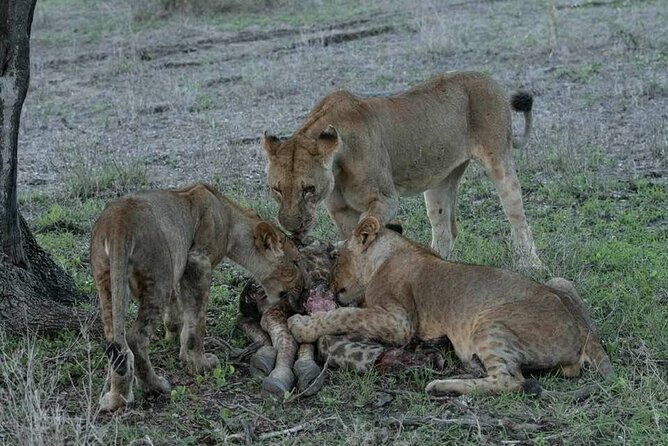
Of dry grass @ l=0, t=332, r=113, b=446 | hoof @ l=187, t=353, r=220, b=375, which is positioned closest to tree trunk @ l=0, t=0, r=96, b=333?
dry grass @ l=0, t=332, r=113, b=446

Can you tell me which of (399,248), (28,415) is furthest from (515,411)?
(28,415)

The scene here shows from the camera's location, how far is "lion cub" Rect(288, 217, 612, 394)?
5711mm

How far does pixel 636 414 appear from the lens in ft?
17.1

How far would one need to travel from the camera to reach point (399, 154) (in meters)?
7.88

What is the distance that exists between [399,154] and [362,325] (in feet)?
6.39

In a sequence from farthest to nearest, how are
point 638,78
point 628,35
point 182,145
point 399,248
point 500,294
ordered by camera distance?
point 628,35
point 638,78
point 182,145
point 399,248
point 500,294

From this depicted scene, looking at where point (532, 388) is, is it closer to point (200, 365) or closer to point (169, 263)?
point (200, 365)

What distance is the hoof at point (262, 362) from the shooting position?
5.98 metres

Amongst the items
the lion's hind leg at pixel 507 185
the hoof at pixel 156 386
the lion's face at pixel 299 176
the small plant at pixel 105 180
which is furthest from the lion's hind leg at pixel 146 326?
the small plant at pixel 105 180

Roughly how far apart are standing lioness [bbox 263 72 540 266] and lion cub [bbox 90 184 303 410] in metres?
0.30

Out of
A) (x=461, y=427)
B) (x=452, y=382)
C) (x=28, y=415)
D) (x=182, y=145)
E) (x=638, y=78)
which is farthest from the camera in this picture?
(x=638, y=78)

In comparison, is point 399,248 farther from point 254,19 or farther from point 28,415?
point 254,19

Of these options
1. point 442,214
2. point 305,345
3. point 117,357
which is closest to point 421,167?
point 442,214

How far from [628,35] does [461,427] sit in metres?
11.2
